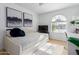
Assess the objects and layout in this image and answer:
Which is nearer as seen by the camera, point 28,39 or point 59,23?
point 28,39

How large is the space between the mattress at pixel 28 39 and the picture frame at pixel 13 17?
0.74ft

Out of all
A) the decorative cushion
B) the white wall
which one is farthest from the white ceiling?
the decorative cushion

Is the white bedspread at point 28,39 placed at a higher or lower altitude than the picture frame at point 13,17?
lower

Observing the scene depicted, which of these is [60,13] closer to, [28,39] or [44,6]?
[44,6]

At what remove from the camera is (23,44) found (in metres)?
1.36

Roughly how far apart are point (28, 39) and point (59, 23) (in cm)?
61

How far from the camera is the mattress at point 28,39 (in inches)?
53.0

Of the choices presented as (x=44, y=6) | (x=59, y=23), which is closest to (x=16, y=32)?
(x=44, y=6)

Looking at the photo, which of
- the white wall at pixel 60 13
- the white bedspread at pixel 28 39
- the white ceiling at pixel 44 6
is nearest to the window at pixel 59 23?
the white wall at pixel 60 13

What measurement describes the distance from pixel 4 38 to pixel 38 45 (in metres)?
0.56

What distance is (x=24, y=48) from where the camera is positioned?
1.36 metres

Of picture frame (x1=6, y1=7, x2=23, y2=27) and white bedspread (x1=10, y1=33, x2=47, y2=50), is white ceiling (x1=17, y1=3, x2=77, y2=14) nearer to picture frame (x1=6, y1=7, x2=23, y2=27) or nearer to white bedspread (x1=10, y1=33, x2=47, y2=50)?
picture frame (x1=6, y1=7, x2=23, y2=27)

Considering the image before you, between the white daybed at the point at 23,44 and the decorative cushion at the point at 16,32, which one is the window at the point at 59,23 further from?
the decorative cushion at the point at 16,32
